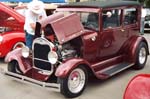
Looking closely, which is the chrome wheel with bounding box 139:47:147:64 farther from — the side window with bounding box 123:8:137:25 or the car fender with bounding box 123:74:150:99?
the car fender with bounding box 123:74:150:99

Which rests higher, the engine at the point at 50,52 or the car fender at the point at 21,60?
the engine at the point at 50,52

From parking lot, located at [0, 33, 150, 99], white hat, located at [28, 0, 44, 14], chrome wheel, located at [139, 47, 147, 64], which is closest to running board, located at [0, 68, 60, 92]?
parking lot, located at [0, 33, 150, 99]

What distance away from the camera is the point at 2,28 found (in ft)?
29.2

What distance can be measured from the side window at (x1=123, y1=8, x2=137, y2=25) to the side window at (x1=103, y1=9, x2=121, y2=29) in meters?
0.31

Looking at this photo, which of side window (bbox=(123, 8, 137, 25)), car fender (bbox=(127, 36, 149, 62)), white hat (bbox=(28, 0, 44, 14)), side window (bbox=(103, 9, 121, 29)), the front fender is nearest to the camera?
the front fender

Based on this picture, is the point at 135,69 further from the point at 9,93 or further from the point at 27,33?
the point at 9,93

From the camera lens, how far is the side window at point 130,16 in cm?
705

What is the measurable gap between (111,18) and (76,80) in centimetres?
183

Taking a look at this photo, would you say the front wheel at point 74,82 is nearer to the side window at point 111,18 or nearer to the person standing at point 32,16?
the side window at point 111,18

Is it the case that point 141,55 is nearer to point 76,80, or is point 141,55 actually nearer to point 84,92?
point 84,92

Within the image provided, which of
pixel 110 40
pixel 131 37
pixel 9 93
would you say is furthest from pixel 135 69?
pixel 9 93

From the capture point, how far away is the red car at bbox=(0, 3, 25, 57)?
7984 millimetres

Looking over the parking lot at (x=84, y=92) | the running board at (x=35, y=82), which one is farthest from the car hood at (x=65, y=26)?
the parking lot at (x=84, y=92)

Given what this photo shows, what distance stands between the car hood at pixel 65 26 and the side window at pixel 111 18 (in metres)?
0.69
